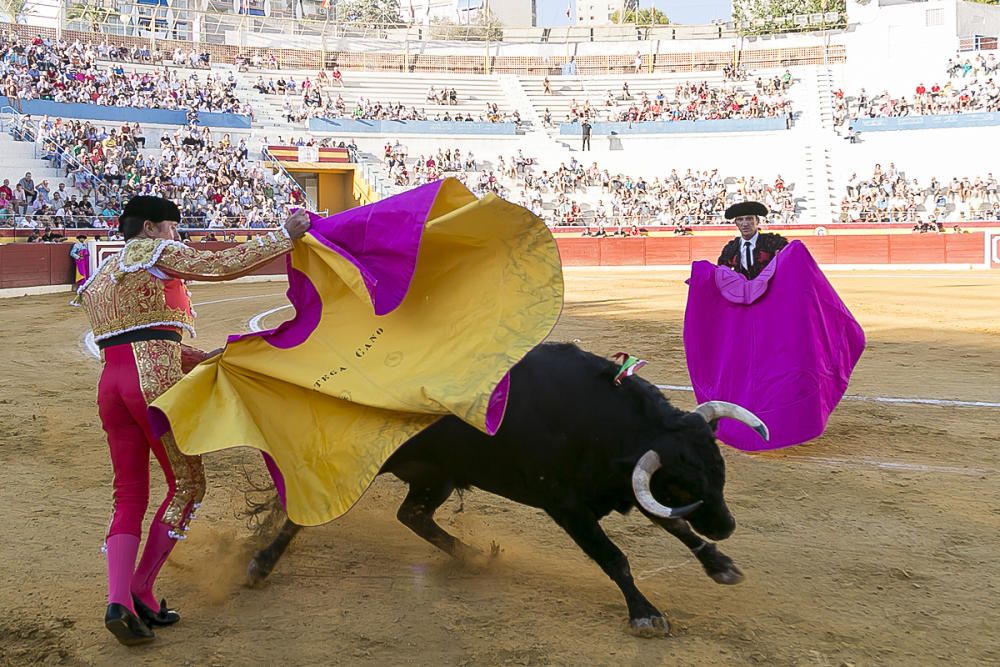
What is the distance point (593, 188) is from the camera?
81.5 ft

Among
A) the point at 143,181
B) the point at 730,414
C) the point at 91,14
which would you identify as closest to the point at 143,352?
the point at 730,414

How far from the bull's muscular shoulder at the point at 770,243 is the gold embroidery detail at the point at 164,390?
10.7ft

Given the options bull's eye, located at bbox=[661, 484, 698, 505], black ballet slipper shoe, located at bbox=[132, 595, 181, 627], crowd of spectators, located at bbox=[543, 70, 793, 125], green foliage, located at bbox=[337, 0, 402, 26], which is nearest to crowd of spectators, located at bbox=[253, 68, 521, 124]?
crowd of spectators, located at bbox=[543, 70, 793, 125]

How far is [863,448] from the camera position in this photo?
4668mm

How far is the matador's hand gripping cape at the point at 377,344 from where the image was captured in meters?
2.62

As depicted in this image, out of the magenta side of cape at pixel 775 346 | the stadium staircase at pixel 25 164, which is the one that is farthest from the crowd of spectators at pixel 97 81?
the magenta side of cape at pixel 775 346

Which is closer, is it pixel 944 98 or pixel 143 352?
pixel 143 352

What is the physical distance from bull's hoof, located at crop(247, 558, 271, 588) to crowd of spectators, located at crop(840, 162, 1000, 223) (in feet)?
67.3

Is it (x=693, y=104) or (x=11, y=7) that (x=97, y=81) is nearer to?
(x=11, y=7)

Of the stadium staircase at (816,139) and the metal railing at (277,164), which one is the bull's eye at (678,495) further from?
the stadium staircase at (816,139)

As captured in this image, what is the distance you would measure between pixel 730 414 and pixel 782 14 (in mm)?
39288

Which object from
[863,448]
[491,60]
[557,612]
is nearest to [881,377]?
[863,448]

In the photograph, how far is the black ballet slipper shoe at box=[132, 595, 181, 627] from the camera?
8.45 feet

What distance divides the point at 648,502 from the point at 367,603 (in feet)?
2.98
